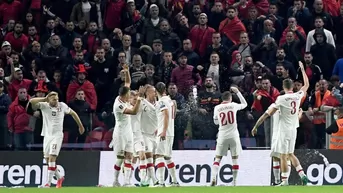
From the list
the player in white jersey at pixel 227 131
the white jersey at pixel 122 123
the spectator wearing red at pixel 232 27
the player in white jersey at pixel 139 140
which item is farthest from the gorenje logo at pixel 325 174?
the white jersey at pixel 122 123

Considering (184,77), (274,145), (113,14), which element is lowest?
(274,145)

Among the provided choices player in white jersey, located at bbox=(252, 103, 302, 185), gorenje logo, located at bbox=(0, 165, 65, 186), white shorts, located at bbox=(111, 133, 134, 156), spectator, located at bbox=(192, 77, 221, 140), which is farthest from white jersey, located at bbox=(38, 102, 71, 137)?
player in white jersey, located at bbox=(252, 103, 302, 185)

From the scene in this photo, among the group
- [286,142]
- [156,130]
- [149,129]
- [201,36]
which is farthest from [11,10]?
[286,142]

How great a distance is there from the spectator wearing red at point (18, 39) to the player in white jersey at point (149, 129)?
603cm

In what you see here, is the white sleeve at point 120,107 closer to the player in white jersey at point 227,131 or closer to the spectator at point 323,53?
the player in white jersey at point 227,131

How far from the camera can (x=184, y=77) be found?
35.0 meters

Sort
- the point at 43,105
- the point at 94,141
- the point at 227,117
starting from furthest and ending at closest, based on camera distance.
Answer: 1. the point at 94,141
2. the point at 43,105
3. the point at 227,117

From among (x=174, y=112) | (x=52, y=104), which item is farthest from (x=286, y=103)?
(x=52, y=104)

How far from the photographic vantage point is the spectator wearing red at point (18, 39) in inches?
1459

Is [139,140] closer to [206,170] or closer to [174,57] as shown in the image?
[206,170]

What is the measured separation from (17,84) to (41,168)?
2.46 m

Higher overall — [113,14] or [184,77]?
[113,14]

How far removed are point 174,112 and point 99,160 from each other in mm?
3091

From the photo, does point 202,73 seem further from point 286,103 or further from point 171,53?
point 286,103
